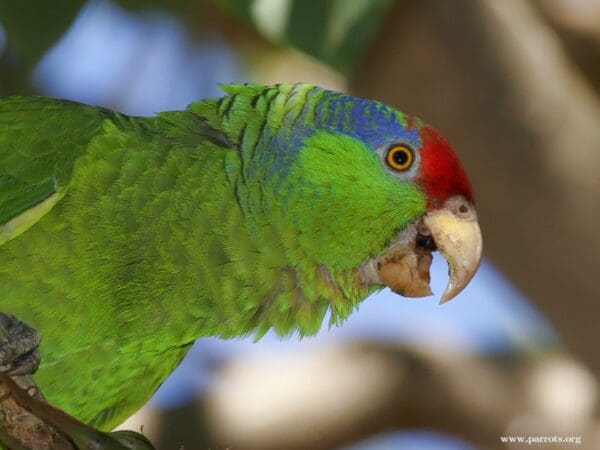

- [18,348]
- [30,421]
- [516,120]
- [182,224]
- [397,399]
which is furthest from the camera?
[397,399]

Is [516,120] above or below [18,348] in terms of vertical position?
above

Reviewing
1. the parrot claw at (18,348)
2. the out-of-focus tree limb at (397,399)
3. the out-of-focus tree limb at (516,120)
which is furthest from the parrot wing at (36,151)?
the out-of-focus tree limb at (397,399)

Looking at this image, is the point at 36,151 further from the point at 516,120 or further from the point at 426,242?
the point at 516,120

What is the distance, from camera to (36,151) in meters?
1.95

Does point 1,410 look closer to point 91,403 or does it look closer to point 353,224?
point 91,403

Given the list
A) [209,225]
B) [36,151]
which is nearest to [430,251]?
[209,225]

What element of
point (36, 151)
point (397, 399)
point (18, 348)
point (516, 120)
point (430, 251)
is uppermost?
point (516, 120)

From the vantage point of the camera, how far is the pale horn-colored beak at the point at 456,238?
1906 mm

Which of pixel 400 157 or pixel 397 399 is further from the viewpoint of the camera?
pixel 397 399

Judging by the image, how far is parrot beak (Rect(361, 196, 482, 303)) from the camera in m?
1.91

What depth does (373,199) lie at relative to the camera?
1914mm

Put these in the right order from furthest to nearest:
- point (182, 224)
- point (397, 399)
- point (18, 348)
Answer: point (397, 399) < point (182, 224) < point (18, 348)

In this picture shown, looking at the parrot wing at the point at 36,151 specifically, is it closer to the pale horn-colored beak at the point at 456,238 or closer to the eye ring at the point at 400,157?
the eye ring at the point at 400,157

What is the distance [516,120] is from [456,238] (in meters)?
1.19
